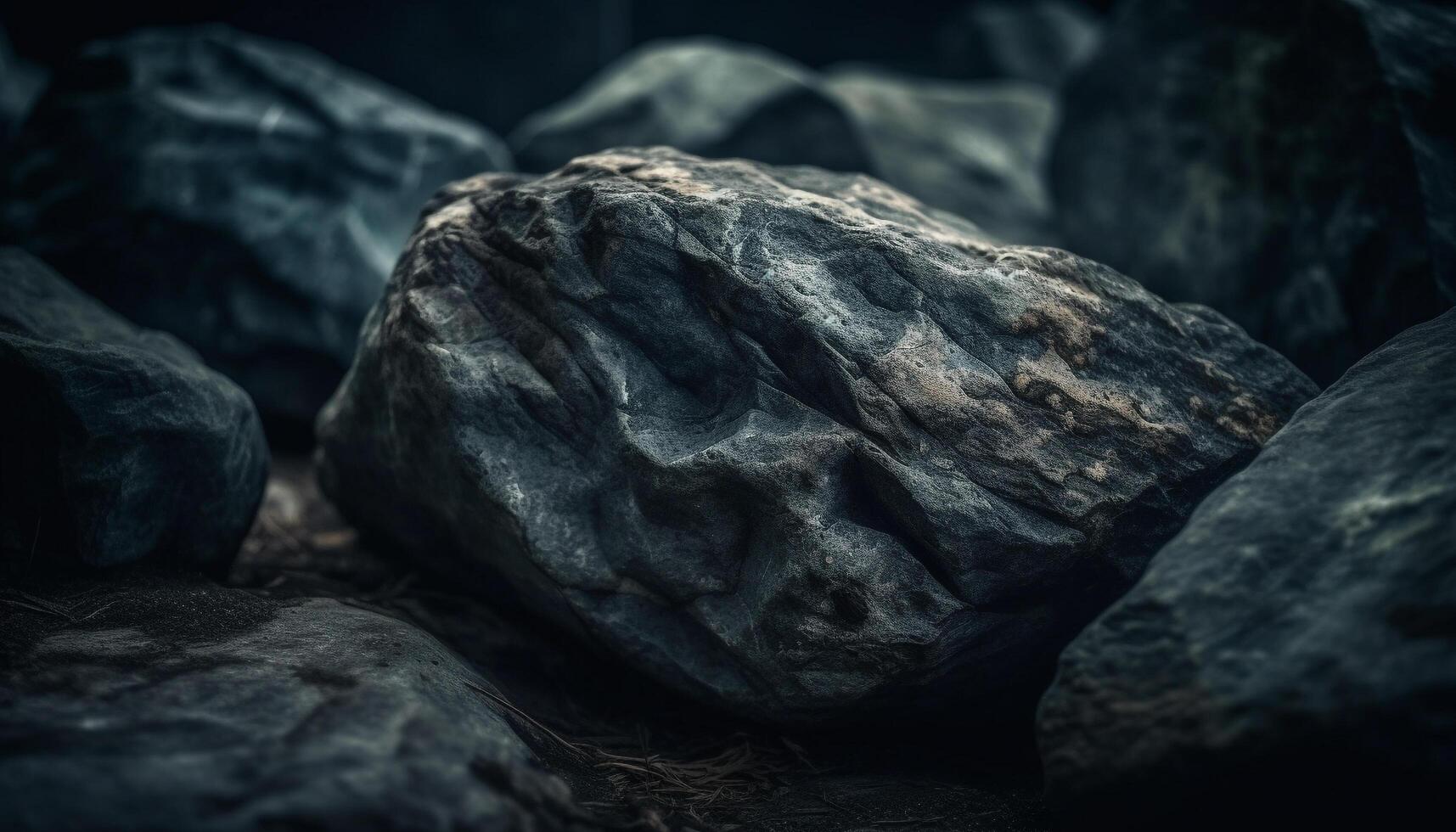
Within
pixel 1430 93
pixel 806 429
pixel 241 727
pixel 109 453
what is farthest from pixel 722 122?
pixel 241 727

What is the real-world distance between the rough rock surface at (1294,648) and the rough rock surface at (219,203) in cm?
329

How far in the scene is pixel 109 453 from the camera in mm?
2062

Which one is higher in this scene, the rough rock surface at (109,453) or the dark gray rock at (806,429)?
the dark gray rock at (806,429)

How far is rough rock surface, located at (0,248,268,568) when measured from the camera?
2.01 m

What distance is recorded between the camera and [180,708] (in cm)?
151

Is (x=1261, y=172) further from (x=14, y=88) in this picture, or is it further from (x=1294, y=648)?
(x=14, y=88)

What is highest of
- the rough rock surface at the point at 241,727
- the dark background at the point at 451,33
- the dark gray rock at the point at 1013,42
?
the dark gray rock at the point at 1013,42

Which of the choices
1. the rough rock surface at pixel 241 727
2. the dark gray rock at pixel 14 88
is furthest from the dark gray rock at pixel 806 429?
the dark gray rock at pixel 14 88

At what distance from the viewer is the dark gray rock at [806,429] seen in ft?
5.98

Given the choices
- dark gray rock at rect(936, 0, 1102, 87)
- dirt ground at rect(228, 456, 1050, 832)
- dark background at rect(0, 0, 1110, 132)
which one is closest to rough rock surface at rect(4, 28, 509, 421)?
dirt ground at rect(228, 456, 1050, 832)

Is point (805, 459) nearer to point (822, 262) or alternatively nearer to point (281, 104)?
Result: point (822, 262)

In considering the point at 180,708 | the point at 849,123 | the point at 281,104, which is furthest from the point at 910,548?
the point at 281,104

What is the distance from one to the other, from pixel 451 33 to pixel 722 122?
3391mm

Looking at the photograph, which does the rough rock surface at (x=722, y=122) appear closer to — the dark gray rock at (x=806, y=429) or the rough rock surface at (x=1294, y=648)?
the dark gray rock at (x=806, y=429)
